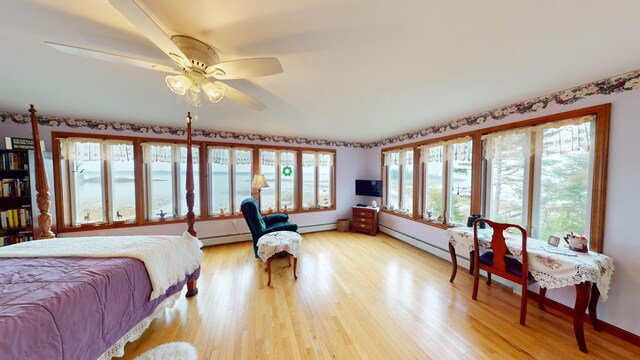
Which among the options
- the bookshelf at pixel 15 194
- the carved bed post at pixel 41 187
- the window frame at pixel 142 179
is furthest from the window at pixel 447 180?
the bookshelf at pixel 15 194

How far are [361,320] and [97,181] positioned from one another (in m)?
4.50

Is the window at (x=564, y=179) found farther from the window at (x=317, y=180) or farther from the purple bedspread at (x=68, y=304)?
the purple bedspread at (x=68, y=304)

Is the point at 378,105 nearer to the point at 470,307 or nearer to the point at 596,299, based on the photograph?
the point at 470,307

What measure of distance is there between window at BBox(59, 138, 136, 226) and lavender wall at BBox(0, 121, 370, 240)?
0.64ft

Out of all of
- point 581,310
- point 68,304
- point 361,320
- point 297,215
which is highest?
point 68,304

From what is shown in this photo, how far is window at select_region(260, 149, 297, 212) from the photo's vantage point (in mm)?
4461

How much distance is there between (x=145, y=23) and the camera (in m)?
0.90

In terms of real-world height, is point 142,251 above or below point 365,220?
above

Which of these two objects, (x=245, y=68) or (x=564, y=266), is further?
(x=564, y=266)

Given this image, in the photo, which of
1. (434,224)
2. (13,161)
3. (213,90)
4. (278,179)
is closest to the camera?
(213,90)

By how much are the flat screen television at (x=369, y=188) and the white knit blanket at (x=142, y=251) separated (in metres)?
3.87

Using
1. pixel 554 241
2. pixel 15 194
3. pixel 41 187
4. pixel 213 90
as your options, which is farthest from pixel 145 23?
pixel 15 194

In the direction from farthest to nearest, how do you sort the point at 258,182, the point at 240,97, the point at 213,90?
1. the point at 258,182
2. the point at 240,97
3. the point at 213,90

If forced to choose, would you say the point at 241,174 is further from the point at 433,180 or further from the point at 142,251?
the point at 433,180
